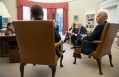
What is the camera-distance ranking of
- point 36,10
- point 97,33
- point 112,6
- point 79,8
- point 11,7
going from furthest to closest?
point 79,8, point 11,7, point 112,6, point 97,33, point 36,10

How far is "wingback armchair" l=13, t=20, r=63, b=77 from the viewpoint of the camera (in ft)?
4.05

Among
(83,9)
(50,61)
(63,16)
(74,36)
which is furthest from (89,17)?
(50,61)

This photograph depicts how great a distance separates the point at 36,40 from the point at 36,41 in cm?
1

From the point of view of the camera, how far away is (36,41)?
4.30ft

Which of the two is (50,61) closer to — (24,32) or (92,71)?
(24,32)

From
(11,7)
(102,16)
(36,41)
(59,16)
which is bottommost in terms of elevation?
(36,41)

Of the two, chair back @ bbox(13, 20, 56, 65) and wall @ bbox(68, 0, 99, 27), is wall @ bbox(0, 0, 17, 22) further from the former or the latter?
chair back @ bbox(13, 20, 56, 65)

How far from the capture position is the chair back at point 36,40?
4.04 feet

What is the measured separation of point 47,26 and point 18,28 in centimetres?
40

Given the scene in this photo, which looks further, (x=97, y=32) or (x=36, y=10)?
(x=97, y=32)

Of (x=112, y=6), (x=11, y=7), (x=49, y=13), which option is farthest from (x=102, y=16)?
(x=11, y=7)

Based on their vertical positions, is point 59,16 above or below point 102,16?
above

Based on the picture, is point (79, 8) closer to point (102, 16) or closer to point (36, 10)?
point (102, 16)

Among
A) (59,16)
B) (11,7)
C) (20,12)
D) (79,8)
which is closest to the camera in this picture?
(11,7)
